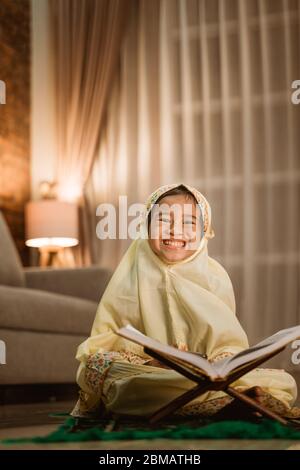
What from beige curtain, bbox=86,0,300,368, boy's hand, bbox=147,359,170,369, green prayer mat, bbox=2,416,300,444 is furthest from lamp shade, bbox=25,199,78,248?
green prayer mat, bbox=2,416,300,444

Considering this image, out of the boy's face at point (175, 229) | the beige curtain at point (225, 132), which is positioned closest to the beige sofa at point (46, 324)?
the boy's face at point (175, 229)

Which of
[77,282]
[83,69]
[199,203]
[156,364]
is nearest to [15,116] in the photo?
[83,69]

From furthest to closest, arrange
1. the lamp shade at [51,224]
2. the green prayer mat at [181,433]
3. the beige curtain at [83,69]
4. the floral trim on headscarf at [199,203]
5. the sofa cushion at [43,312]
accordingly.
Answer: the beige curtain at [83,69], the lamp shade at [51,224], the sofa cushion at [43,312], the floral trim on headscarf at [199,203], the green prayer mat at [181,433]

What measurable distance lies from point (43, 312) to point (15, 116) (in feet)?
6.52

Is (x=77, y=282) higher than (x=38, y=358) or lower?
higher

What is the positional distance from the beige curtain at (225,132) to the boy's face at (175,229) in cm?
226

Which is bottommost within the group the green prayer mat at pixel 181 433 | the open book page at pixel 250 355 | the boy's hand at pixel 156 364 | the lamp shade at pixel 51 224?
the green prayer mat at pixel 181 433

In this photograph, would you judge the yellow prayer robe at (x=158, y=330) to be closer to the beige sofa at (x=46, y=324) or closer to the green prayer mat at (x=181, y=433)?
the green prayer mat at (x=181, y=433)

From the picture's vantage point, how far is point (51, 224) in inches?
152

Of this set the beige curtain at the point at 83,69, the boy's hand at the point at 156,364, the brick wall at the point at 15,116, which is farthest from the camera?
the beige curtain at the point at 83,69

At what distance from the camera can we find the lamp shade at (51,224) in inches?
152

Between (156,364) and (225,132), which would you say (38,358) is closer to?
(156,364)
